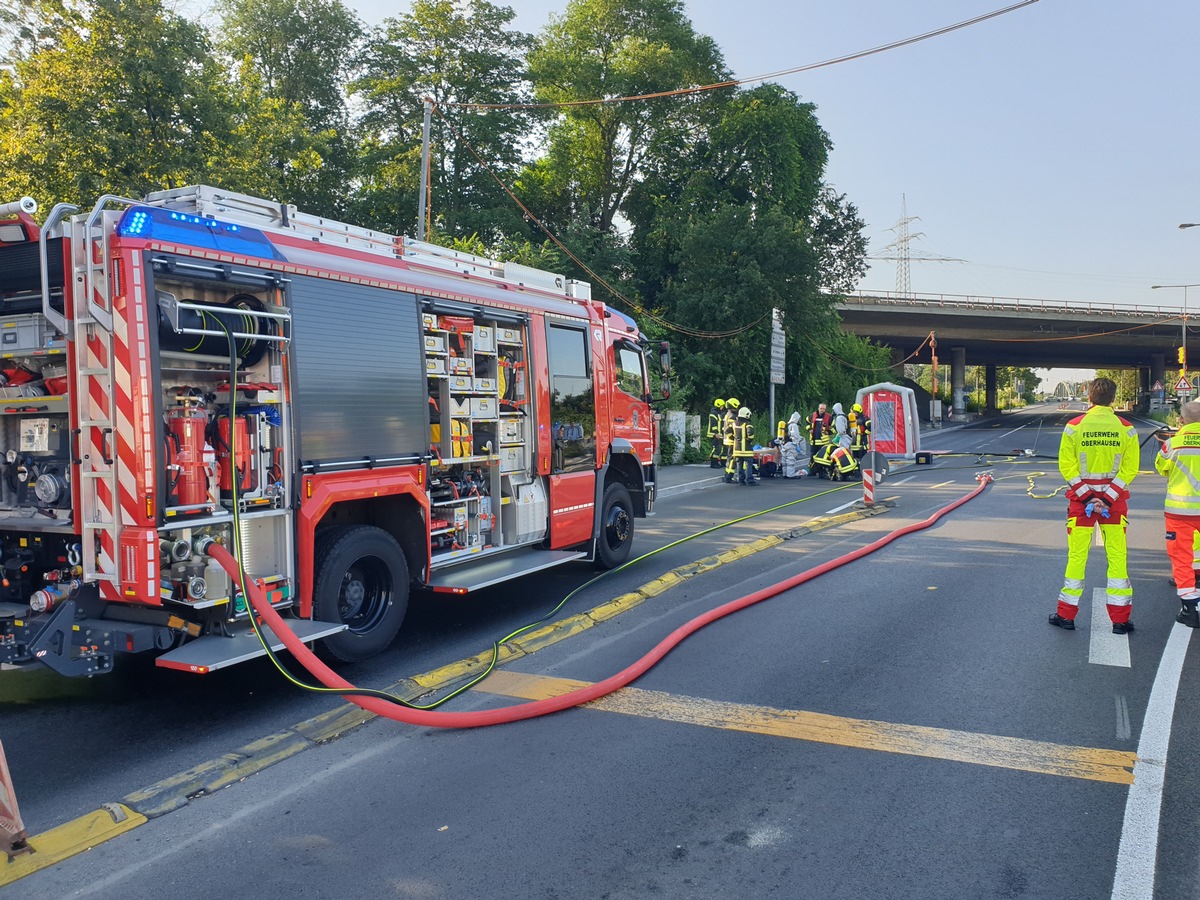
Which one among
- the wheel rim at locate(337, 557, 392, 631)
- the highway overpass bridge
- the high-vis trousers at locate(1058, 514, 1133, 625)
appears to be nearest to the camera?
the wheel rim at locate(337, 557, 392, 631)

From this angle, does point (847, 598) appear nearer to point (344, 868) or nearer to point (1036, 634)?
point (1036, 634)

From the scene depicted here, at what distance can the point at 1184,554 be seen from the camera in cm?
662

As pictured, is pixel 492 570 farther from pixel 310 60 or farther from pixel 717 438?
pixel 310 60

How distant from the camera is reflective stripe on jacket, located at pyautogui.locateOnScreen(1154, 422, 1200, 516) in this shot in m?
6.57

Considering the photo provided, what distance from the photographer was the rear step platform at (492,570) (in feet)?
22.2

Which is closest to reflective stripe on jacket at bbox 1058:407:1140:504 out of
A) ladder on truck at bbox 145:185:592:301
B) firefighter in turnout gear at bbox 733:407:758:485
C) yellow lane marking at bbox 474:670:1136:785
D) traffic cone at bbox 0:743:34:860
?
yellow lane marking at bbox 474:670:1136:785

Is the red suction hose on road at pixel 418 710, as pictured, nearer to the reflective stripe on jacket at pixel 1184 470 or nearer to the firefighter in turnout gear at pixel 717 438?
the reflective stripe on jacket at pixel 1184 470

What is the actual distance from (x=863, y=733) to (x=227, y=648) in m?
3.49

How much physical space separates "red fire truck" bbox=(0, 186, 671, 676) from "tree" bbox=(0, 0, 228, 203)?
13.5 meters

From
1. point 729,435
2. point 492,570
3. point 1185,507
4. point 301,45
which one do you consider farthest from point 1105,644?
point 301,45

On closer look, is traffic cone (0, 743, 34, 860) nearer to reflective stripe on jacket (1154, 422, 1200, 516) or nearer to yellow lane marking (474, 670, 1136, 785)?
yellow lane marking (474, 670, 1136, 785)

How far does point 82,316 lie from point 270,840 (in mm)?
2933

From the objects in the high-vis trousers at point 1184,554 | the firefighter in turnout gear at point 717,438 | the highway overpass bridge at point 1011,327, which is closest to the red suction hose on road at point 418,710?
the high-vis trousers at point 1184,554

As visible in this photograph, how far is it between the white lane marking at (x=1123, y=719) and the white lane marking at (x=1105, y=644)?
2.45 ft
